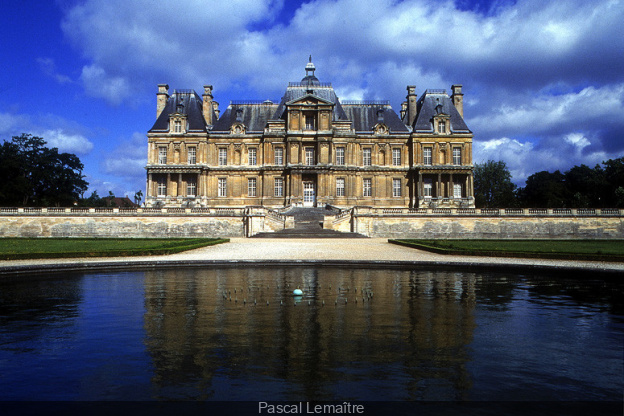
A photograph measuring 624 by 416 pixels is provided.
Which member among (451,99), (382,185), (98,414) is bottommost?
(98,414)

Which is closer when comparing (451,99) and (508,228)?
(508,228)

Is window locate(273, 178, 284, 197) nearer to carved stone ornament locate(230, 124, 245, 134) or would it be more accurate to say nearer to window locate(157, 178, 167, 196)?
carved stone ornament locate(230, 124, 245, 134)

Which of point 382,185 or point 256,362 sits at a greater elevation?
point 382,185

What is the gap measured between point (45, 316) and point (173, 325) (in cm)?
317

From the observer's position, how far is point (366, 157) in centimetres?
5509

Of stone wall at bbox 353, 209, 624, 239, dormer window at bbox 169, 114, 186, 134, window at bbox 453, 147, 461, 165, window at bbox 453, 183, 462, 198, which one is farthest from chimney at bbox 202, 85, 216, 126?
window at bbox 453, 183, 462, 198

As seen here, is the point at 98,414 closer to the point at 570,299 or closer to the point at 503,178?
the point at 570,299

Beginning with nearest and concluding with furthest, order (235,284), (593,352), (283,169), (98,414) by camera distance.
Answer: (98,414) < (593,352) < (235,284) < (283,169)

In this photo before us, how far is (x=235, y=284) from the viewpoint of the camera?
14.4 meters

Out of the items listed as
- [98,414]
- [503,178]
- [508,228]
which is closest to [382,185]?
[508,228]

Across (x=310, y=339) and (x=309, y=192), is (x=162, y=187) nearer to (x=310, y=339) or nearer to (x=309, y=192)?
(x=309, y=192)

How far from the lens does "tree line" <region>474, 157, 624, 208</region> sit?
68062 mm

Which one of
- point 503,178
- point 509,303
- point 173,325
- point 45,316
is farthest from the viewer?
point 503,178

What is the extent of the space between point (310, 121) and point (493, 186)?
139ft
